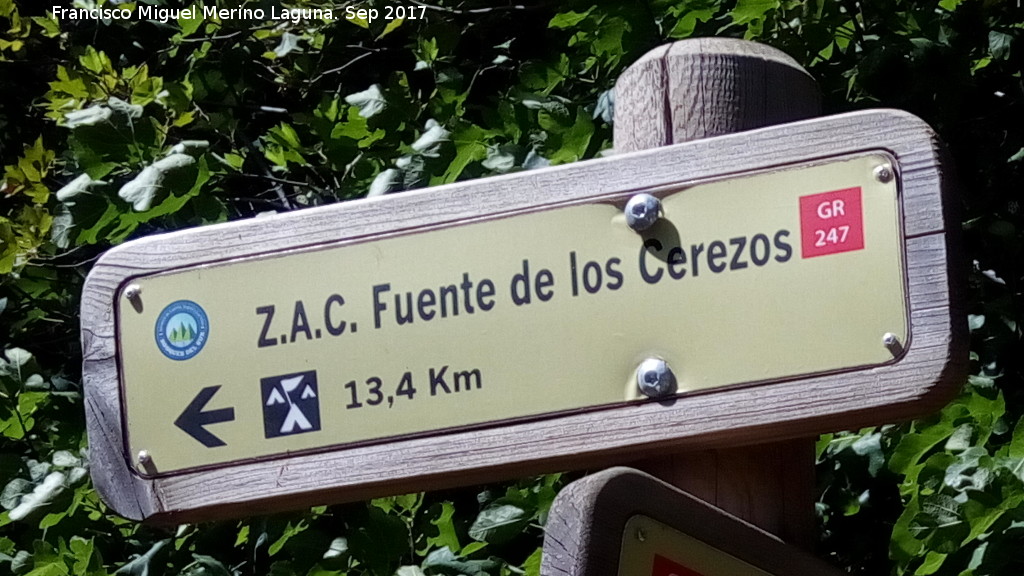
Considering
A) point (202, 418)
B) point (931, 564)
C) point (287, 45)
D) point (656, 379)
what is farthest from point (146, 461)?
point (287, 45)

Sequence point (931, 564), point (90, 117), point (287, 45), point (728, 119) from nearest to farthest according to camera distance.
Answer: point (728, 119) < point (931, 564) < point (90, 117) < point (287, 45)

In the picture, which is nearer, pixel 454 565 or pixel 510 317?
pixel 510 317

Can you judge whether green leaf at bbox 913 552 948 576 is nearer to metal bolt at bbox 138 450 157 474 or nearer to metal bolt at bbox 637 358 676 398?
metal bolt at bbox 637 358 676 398

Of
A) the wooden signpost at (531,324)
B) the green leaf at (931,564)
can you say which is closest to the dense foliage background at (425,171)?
the green leaf at (931,564)

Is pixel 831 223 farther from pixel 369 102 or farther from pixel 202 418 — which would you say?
pixel 369 102

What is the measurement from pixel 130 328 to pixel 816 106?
2.15ft

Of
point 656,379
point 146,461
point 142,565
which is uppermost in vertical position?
point 656,379

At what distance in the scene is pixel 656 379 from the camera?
0.90 metres

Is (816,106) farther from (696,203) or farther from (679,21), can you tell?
(679,21)

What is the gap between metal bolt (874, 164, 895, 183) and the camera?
891 millimetres

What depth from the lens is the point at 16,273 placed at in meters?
2.21

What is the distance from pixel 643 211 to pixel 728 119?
0.48 ft

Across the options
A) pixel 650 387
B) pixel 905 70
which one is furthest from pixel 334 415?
pixel 905 70

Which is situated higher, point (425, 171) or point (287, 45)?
point (287, 45)
